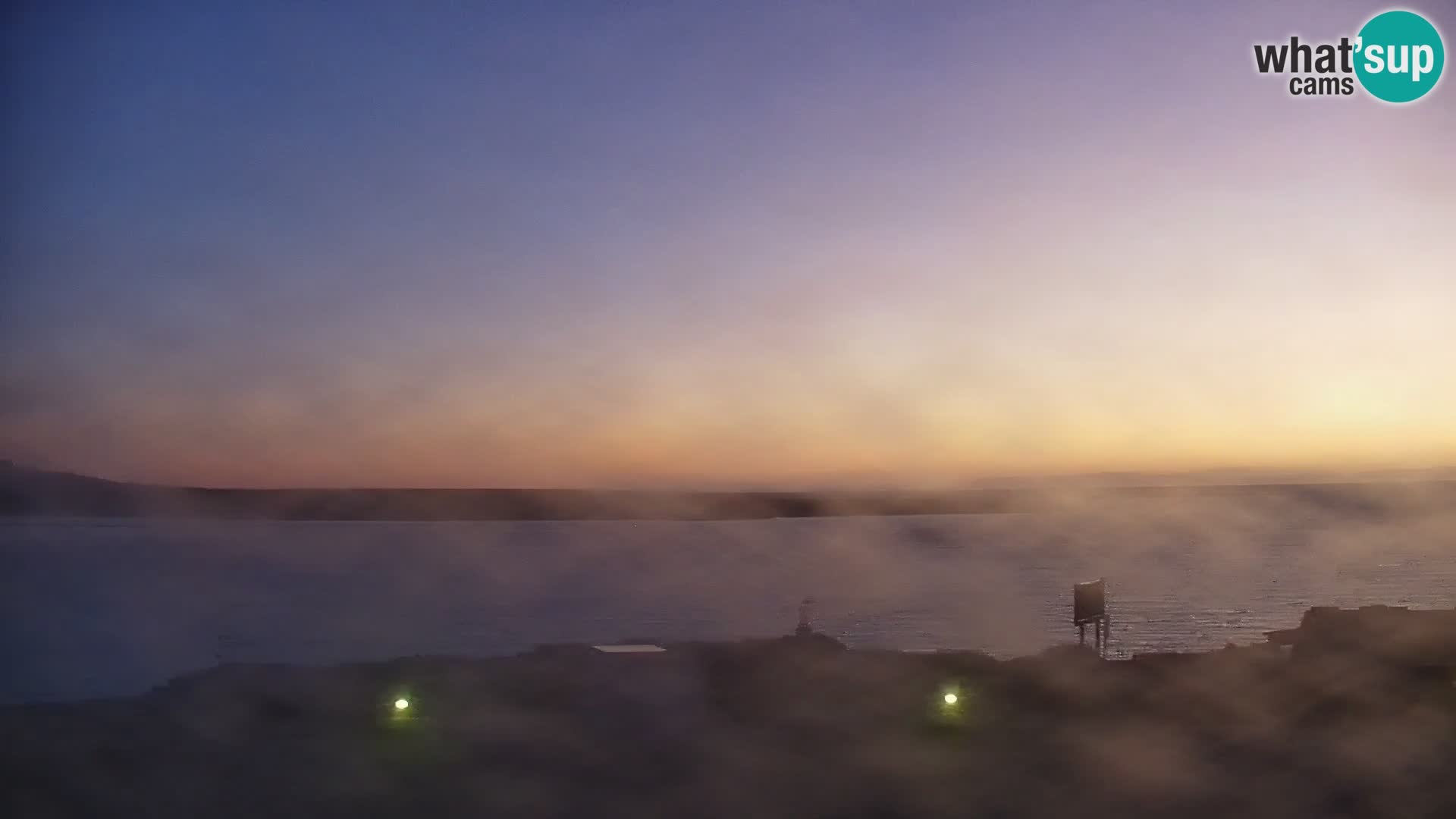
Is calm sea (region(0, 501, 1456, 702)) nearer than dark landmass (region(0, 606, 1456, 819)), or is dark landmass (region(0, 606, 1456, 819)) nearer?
dark landmass (region(0, 606, 1456, 819))

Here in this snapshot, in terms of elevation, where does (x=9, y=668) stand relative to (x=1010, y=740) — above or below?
below

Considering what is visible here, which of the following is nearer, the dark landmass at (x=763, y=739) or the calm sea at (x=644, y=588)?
the dark landmass at (x=763, y=739)

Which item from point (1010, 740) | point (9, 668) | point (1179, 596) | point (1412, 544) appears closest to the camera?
point (1010, 740)

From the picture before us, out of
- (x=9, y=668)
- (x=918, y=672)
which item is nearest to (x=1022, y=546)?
(x=9, y=668)

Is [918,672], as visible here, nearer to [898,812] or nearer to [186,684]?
[898,812]
